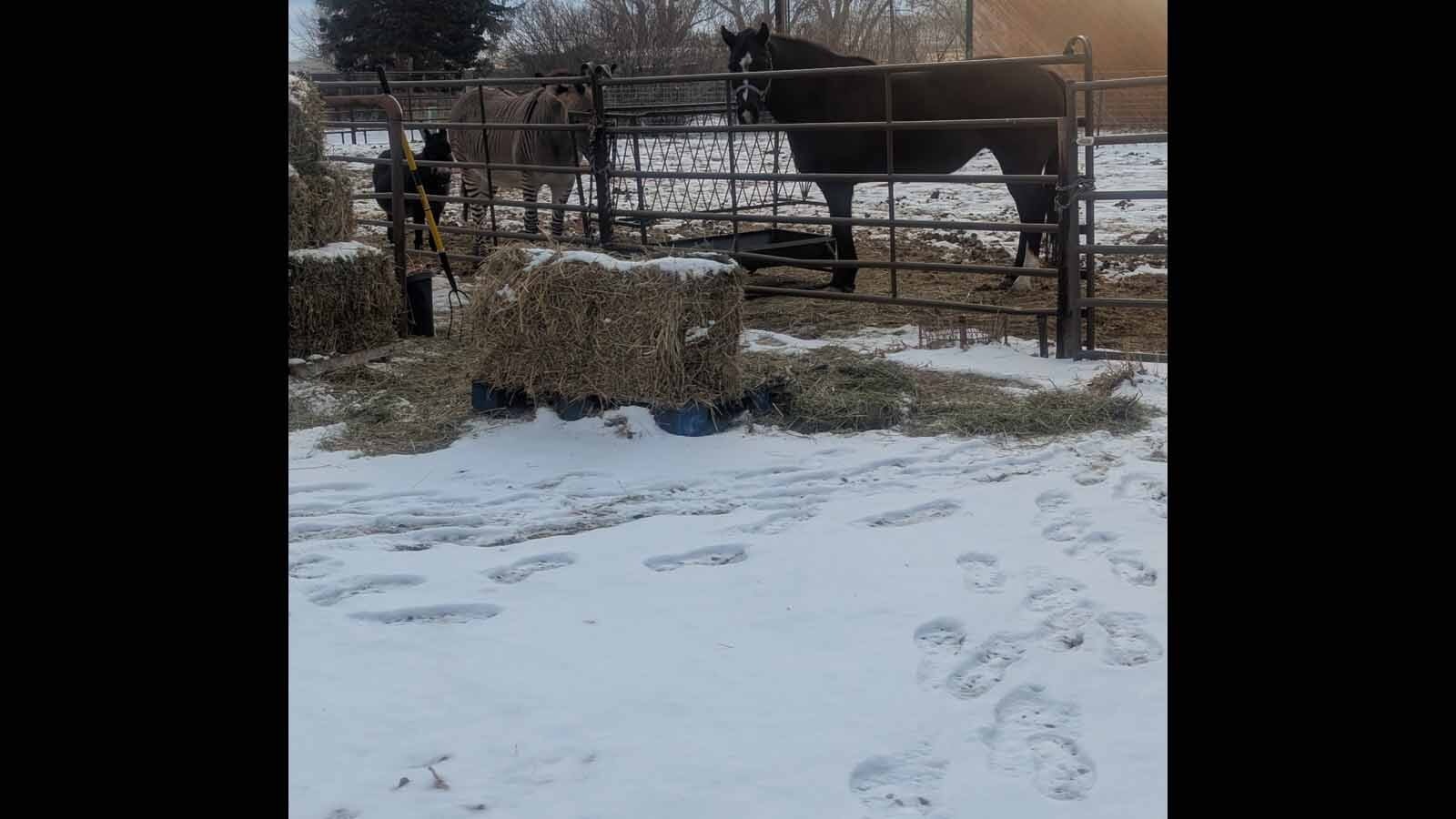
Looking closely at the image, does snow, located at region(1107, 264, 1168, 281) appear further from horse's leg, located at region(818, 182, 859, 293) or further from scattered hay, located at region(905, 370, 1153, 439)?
scattered hay, located at region(905, 370, 1153, 439)

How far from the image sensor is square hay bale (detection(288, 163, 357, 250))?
21.6 ft

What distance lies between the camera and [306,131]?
6.76 m

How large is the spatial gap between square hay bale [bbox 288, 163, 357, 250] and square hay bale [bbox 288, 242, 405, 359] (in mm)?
113

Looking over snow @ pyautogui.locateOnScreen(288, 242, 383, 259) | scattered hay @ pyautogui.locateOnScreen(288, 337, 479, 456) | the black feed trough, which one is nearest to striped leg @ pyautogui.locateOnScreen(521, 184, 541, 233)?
the black feed trough

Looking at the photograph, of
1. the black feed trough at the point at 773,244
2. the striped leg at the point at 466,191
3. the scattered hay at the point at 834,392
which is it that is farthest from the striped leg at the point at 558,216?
the scattered hay at the point at 834,392

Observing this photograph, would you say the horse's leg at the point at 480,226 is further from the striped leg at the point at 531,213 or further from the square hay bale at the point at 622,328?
the square hay bale at the point at 622,328

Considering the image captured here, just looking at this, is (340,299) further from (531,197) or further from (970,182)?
(531,197)

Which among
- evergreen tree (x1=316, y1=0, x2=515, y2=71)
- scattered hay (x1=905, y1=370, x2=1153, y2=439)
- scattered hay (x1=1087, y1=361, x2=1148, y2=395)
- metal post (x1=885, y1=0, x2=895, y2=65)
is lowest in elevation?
scattered hay (x1=905, y1=370, x2=1153, y2=439)

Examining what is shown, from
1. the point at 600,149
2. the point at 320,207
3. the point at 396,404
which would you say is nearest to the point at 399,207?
the point at 320,207

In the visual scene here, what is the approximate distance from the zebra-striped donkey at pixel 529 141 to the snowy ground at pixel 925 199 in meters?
0.59

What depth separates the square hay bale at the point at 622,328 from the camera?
205 inches
